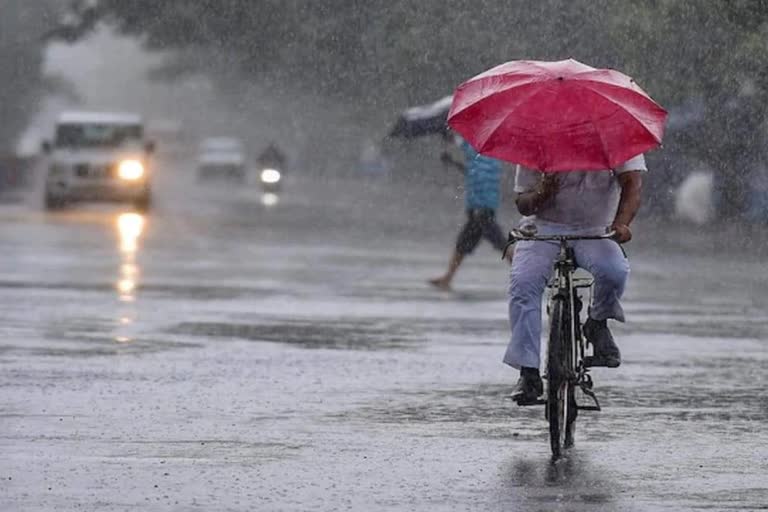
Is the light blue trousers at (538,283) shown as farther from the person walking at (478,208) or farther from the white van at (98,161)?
the white van at (98,161)

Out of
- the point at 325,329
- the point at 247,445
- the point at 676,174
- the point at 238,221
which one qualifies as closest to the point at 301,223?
the point at 238,221

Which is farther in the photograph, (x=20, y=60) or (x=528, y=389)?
(x=20, y=60)

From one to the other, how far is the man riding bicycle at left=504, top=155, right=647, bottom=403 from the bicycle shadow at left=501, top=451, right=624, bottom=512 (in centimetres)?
60

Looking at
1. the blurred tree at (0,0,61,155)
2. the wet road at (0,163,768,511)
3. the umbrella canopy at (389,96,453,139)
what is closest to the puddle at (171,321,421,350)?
the wet road at (0,163,768,511)

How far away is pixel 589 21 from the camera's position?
127ft

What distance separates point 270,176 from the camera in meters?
65.1

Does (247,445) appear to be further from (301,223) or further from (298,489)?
(301,223)

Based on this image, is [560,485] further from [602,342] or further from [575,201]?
[575,201]

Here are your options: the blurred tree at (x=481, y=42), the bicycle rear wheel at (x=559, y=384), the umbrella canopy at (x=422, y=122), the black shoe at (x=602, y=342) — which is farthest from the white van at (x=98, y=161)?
the bicycle rear wheel at (x=559, y=384)

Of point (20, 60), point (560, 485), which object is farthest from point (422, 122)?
point (20, 60)

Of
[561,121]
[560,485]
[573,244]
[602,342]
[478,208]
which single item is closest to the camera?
[560,485]

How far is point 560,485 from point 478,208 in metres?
12.4

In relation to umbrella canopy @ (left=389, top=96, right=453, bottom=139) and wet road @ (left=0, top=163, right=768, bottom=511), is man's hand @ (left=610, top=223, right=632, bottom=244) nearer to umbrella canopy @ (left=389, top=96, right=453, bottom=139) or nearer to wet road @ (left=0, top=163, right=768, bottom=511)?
wet road @ (left=0, top=163, right=768, bottom=511)

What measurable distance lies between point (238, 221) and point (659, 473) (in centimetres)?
Answer: 3092
